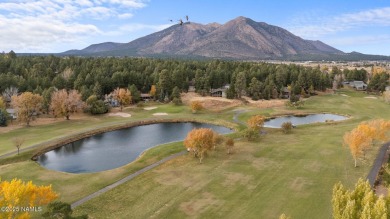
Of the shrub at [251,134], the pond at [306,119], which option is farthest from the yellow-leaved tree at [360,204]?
the pond at [306,119]

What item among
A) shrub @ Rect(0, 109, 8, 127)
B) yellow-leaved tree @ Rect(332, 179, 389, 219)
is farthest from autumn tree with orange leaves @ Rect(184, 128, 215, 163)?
shrub @ Rect(0, 109, 8, 127)

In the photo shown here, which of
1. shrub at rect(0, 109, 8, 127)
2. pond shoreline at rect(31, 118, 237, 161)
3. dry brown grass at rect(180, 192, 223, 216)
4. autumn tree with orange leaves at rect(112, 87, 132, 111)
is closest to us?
dry brown grass at rect(180, 192, 223, 216)

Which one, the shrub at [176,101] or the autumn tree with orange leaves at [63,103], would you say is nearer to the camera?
the autumn tree with orange leaves at [63,103]

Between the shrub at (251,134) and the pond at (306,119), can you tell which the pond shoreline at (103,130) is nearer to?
the shrub at (251,134)

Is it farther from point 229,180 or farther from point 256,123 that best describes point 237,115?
point 229,180

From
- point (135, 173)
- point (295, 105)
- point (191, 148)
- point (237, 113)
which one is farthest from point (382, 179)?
point (295, 105)

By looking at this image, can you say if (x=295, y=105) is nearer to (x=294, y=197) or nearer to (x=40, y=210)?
(x=294, y=197)

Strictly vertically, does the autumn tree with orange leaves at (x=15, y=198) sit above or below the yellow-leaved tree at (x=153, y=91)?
below

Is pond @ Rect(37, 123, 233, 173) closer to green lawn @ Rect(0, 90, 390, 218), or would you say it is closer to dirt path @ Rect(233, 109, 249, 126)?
green lawn @ Rect(0, 90, 390, 218)
